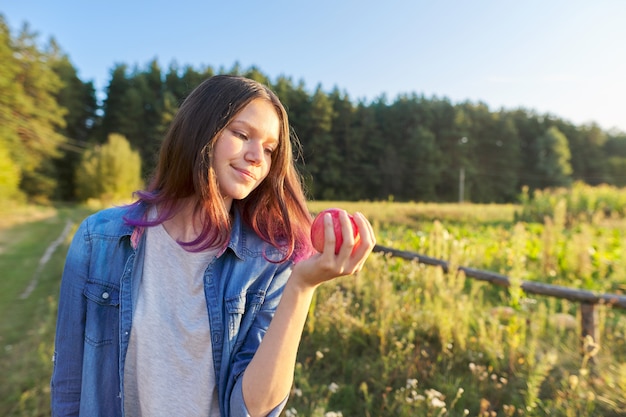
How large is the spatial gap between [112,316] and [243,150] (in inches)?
26.3

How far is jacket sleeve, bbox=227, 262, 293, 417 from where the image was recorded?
1099 millimetres

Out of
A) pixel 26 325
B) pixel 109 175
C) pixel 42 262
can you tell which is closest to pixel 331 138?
pixel 109 175

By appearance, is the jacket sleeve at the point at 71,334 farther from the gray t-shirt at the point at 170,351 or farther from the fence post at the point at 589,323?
the fence post at the point at 589,323

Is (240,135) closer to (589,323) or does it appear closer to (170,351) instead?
(170,351)

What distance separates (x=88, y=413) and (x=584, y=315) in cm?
347

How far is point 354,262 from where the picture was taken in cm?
94

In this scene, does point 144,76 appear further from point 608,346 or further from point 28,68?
point 608,346

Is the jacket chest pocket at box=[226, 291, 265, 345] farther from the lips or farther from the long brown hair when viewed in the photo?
the lips

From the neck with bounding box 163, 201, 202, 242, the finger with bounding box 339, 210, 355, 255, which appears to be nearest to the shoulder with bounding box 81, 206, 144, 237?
the neck with bounding box 163, 201, 202, 242

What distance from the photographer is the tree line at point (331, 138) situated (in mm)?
30547

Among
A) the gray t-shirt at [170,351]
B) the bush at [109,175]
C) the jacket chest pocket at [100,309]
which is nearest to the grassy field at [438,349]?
the gray t-shirt at [170,351]

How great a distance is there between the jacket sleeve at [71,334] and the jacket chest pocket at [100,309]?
0.02m

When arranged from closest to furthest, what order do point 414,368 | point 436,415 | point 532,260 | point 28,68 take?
1. point 436,415
2. point 414,368
3. point 532,260
4. point 28,68

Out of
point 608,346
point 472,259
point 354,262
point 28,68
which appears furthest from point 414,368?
point 28,68
